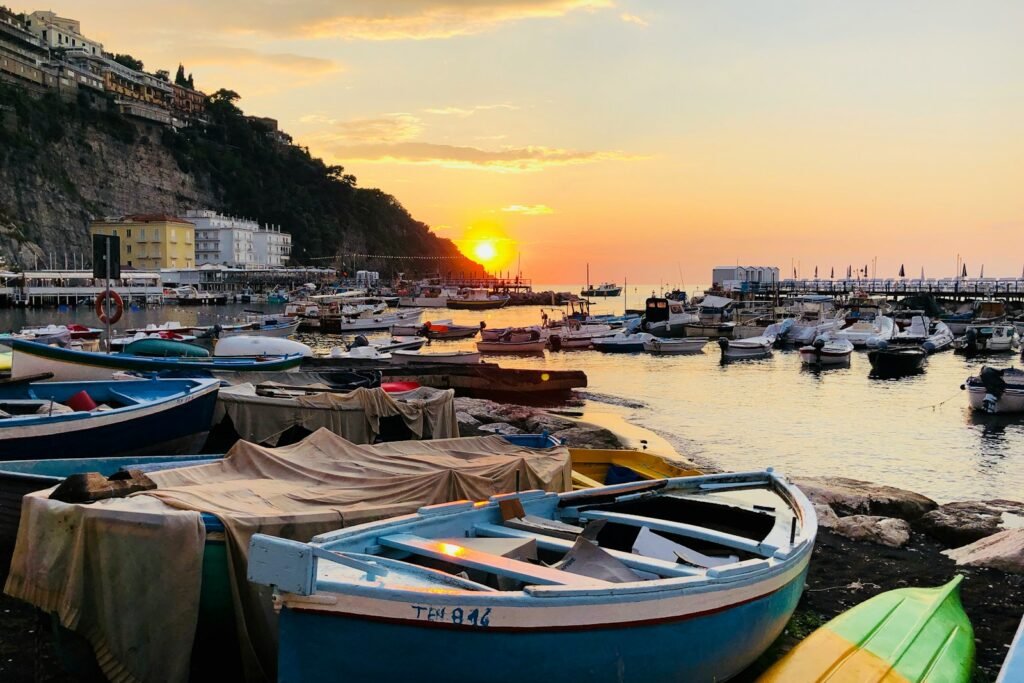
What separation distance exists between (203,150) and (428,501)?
15924cm

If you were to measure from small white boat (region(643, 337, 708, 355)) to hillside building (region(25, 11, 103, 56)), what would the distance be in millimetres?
135760

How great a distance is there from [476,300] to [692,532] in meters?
115

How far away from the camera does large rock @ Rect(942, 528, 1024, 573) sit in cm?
1038

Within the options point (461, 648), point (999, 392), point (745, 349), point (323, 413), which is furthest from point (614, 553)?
point (745, 349)

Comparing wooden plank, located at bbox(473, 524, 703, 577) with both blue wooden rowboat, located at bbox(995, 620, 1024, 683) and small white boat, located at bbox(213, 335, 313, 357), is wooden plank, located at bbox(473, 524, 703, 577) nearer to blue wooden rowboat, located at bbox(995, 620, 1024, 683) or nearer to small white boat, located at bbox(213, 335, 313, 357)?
blue wooden rowboat, located at bbox(995, 620, 1024, 683)

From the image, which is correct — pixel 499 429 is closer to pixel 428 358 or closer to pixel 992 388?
pixel 428 358

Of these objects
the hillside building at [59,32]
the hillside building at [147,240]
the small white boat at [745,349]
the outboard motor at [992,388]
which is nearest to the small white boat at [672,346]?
the small white boat at [745,349]

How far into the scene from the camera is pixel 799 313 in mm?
70625

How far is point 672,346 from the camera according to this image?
52.5 m

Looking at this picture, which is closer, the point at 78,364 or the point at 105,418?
the point at 105,418

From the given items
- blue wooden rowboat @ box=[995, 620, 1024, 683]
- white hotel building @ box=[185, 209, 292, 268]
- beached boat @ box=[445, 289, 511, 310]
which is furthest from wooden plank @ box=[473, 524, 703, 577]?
white hotel building @ box=[185, 209, 292, 268]

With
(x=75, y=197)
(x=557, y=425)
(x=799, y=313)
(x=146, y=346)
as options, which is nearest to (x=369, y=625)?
(x=557, y=425)

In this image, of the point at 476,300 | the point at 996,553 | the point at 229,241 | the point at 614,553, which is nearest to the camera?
the point at 614,553

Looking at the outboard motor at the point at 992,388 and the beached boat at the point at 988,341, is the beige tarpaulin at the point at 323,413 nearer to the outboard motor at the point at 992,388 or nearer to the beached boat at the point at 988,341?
the outboard motor at the point at 992,388
